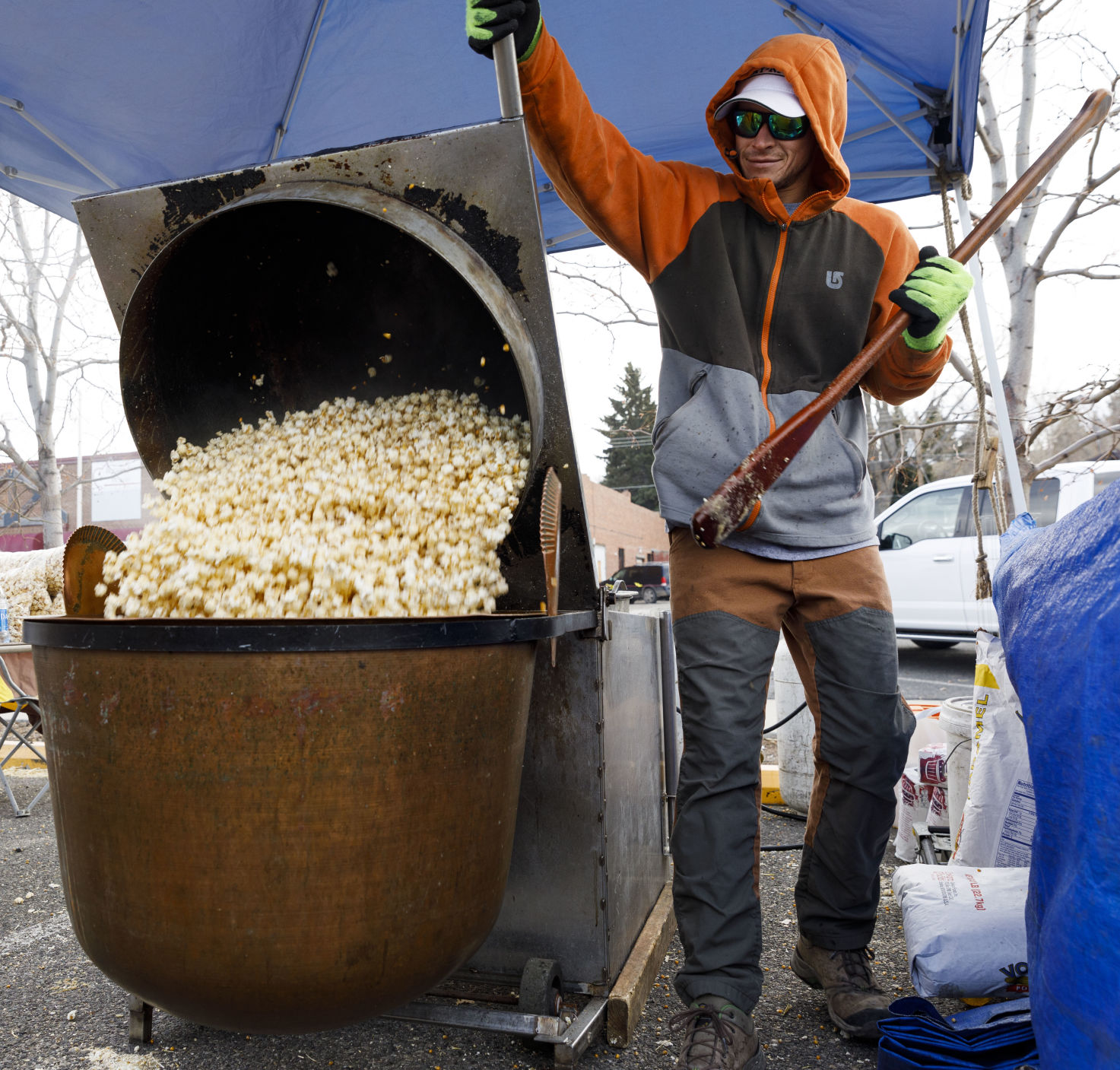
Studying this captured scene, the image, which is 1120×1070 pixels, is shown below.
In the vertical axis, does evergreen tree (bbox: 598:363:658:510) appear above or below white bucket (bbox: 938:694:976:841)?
above

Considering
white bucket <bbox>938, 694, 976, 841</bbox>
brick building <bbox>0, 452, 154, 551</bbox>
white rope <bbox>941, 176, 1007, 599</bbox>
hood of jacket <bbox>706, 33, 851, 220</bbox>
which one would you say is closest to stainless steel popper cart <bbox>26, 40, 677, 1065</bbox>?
hood of jacket <bbox>706, 33, 851, 220</bbox>

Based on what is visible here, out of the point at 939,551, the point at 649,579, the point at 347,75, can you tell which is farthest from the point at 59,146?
the point at 649,579

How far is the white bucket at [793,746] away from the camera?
3.25 metres

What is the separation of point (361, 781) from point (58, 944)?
6.17ft

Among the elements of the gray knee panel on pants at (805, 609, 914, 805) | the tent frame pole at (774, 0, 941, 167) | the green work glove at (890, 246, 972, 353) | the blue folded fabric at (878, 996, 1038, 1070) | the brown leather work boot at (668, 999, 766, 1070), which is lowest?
the brown leather work boot at (668, 999, 766, 1070)

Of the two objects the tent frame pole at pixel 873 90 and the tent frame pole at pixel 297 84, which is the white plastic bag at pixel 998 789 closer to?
the tent frame pole at pixel 873 90

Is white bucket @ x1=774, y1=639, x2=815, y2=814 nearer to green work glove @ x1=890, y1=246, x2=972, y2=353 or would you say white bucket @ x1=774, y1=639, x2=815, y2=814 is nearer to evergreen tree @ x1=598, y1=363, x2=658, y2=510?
green work glove @ x1=890, y1=246, x2=972, y2=353

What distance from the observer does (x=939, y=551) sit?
848 centimetres

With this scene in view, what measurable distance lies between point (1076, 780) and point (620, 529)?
1163 inches

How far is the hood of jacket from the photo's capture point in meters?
1.81

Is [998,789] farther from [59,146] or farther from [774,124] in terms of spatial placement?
[59,146]

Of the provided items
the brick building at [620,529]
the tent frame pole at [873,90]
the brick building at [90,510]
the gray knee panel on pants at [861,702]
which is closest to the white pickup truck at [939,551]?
the tent frame pole at [873,90]

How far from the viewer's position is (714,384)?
1.82 m

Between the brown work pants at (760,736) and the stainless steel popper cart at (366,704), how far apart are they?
206 mm
